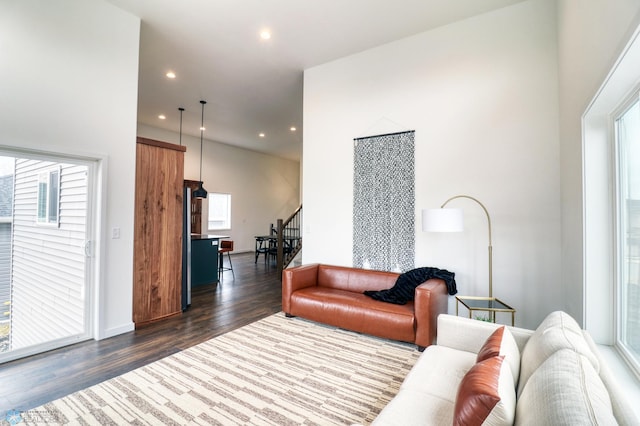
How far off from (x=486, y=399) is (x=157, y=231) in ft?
12.8

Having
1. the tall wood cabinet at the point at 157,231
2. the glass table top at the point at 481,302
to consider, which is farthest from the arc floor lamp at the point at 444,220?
the tall wood cabinet at the point at 157,231

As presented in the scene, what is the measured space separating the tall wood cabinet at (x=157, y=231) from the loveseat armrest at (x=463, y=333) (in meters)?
3.45

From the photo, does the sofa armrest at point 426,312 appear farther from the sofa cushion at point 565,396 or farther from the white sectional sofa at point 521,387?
the sofa cushion at point 565,396

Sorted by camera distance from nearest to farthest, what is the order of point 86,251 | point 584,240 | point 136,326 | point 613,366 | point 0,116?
point 613,366 < point 584,240 < point 0,116 < point 86,251 < point 136,326

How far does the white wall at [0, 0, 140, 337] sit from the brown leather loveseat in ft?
6.73

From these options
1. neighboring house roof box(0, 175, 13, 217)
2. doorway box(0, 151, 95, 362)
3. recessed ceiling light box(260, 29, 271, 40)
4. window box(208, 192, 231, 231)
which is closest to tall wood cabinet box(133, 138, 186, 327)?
doorway box(0, 151, 95, 362)

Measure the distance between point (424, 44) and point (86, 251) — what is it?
4804 millimetres

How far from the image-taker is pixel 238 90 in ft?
17.9

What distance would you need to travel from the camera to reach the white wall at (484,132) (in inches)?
118

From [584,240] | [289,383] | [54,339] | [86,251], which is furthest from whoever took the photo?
[86,251]

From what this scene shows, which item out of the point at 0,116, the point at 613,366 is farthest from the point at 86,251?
the point at 613,366

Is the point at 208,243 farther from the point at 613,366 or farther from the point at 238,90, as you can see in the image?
the point at 613,366

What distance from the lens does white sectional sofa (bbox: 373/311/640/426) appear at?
83 cm

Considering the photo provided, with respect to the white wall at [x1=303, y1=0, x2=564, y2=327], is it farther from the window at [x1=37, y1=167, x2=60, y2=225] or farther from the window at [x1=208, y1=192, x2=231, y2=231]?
the window at [x1=208, y1=192, x2=231, y2=231]
